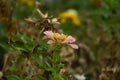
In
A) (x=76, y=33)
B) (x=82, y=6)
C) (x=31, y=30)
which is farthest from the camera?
(x=82, y=6)

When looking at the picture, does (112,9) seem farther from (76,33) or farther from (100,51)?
(76,33)

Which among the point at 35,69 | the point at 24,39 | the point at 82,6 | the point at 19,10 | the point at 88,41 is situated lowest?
the point at 35,69

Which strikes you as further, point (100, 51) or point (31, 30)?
point (100, 51)

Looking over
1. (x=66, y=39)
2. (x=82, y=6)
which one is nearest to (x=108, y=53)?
(x=66, y=39)

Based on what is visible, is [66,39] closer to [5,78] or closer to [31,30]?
[5,78]

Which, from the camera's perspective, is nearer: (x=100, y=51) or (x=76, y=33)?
(x=100, y=51)

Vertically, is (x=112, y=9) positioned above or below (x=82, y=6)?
below

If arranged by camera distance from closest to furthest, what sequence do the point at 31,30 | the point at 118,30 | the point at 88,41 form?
the point at 31,30 < the point at 118,30 < the point at 88,41

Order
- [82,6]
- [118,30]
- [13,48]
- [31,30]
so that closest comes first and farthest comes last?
[13,48], [31,30], [118,30], [82,6]

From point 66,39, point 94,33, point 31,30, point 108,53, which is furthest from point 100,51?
point 66,39
